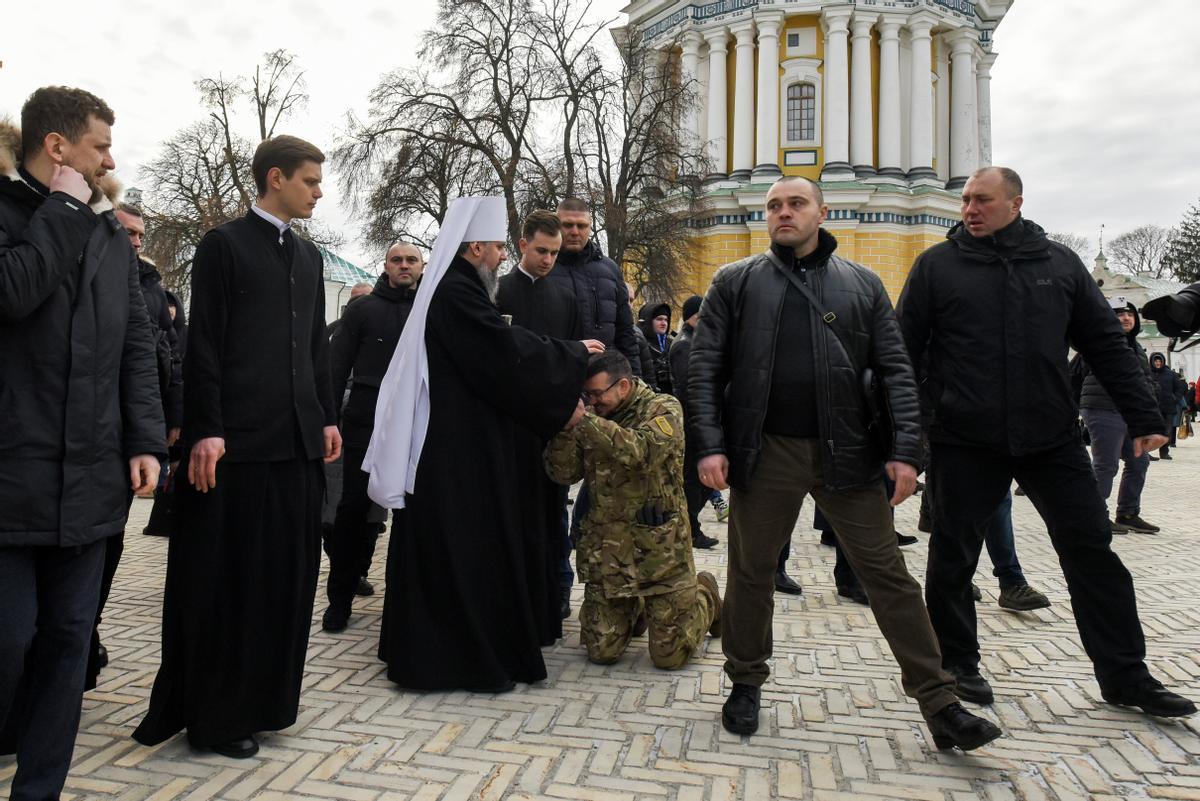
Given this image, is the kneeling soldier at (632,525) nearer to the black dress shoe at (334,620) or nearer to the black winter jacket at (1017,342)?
the black winter jacket at (1017,342)

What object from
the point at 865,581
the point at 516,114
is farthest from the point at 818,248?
the point at 516,114

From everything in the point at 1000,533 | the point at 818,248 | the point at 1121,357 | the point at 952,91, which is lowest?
the point at 1000,533

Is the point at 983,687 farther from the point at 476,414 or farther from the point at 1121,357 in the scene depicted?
the point at 476,414

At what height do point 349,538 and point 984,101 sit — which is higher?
point 984,101

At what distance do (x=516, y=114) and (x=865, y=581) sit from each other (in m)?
22.6

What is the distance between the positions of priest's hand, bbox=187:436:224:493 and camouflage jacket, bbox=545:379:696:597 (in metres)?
1.53

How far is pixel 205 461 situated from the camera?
10.6ft

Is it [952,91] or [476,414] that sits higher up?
[952,91]

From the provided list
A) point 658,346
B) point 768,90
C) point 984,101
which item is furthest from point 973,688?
point 984,101

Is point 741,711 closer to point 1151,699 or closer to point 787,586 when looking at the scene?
point 1151,699

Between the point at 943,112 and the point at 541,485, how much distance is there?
37.1 metres

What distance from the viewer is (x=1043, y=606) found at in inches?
217

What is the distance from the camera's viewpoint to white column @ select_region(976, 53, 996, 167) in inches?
1494

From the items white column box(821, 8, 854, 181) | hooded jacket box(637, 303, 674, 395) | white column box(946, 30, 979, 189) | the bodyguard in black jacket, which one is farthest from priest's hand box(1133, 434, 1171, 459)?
white column box(946, 30, 979, 189)
